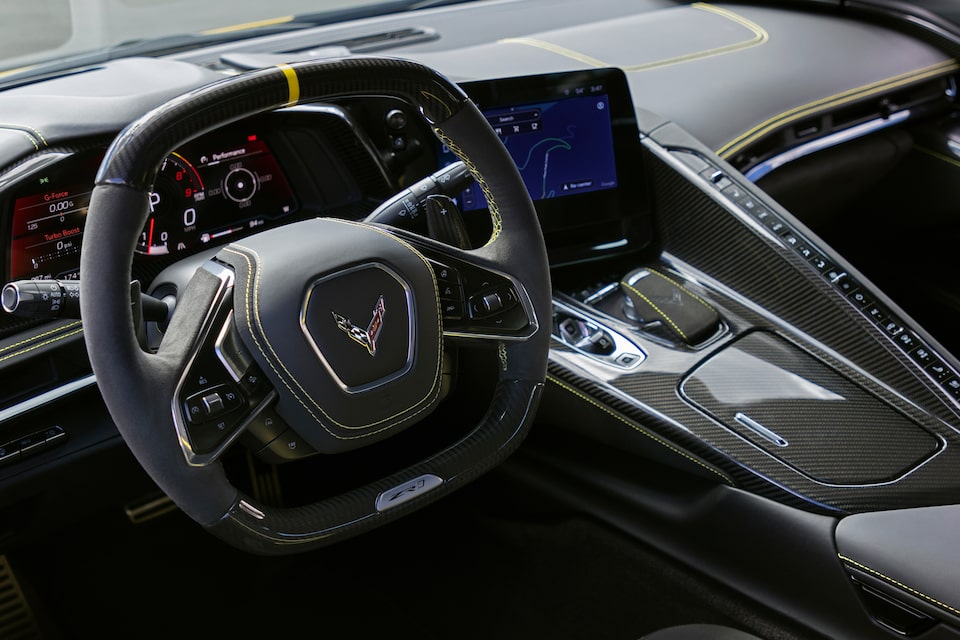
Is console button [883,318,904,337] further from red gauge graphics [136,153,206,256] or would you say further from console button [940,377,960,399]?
red gauge graphics [136,153,206,256]

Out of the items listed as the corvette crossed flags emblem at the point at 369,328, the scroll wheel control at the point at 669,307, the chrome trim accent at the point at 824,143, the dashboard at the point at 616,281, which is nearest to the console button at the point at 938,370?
the dashboard at the point at 616,281

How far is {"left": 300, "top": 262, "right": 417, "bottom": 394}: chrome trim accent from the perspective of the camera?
0.94 meters

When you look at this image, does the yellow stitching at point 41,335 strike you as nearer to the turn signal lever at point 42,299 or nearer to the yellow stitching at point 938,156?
the turn signal lever at point 42,299

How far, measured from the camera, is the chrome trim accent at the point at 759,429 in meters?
1.36

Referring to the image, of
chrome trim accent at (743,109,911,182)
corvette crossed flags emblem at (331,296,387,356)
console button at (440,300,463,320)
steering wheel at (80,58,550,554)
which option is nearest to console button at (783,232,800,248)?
chrome trim accent at (743,109,911,182)

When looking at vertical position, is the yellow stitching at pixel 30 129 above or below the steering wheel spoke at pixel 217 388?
above

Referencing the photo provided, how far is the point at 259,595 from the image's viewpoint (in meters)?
1.79

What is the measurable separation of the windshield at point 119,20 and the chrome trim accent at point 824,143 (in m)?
1.03

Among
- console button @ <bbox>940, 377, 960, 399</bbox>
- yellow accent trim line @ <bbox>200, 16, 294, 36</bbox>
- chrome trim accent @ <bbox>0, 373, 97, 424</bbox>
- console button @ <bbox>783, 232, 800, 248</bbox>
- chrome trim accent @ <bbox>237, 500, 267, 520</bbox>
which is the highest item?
yellow accent trim line @ <bbox>200, 16, 294, 36</bbox>

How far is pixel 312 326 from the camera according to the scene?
942 millimetres

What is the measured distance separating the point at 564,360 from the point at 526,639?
1.76ft

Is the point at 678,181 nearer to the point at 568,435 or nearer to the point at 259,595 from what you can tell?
the point at 568,435

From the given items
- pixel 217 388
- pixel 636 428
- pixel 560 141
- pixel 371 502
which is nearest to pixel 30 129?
pixel 217 388

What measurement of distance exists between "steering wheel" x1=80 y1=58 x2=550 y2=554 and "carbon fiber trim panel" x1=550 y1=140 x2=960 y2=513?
348 mm
